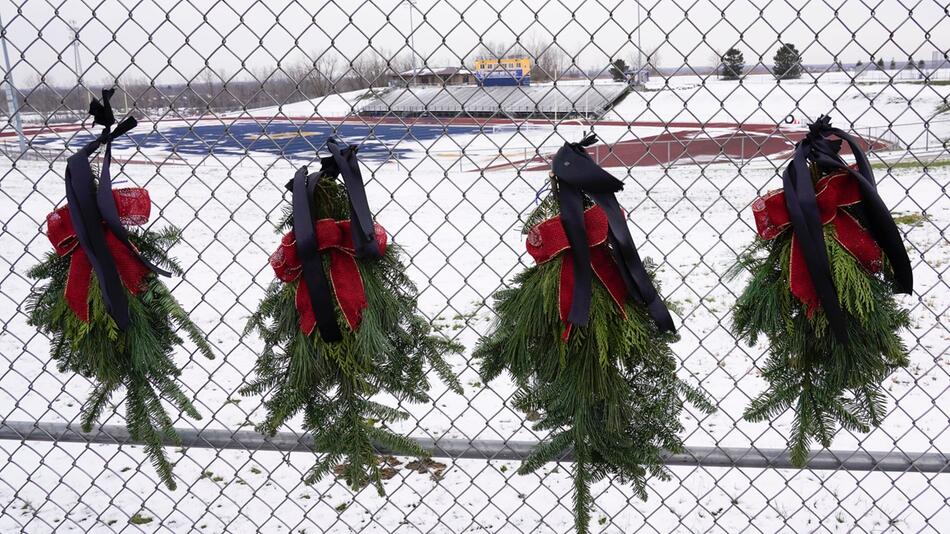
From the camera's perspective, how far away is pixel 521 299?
2.11m

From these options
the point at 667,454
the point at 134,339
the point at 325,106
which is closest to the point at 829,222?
the point at 667,454

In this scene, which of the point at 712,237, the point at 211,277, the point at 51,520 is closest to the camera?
the point at 51,520

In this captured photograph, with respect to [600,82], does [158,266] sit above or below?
below

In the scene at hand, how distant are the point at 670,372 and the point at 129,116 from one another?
1700 millimetres

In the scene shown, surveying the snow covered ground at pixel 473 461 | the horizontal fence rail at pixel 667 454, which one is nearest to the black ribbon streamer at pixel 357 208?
the snow covered ground at pixel 473 461

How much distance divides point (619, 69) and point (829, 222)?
0.73 metres

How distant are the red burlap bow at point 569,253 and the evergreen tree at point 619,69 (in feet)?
1.71

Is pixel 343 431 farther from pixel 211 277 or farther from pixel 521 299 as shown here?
pixel 211 277

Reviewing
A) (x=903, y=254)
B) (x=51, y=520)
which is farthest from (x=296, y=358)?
(x=51, y=520)

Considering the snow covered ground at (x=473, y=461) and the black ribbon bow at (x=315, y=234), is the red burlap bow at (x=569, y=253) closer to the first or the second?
the snow covered ground at (x=473, y=461)

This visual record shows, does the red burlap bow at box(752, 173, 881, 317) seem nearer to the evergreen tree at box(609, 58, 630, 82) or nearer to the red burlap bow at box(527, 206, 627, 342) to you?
the red burlap bow at box(527, 206, 627, 342)

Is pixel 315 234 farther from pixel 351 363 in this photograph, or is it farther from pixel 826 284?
pixel 826 284

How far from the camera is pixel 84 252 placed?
2.21 meters

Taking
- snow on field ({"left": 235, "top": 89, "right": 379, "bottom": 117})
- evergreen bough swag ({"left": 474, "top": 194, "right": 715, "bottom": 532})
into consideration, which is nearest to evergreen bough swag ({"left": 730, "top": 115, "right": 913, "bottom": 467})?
evergreen bough swag ({"left": 474, "top": 194, "right": 715, "bottom": 532})
